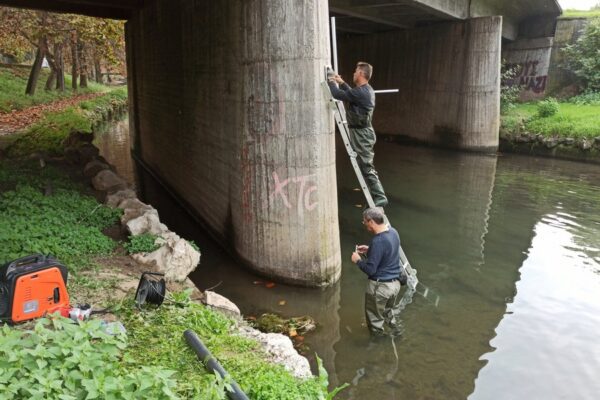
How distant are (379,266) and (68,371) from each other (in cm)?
A: 393

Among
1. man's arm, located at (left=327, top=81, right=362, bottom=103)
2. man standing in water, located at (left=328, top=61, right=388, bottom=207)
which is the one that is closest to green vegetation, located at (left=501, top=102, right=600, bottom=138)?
man standing in water, located at (left=328, top=61, right=388, bottom=207)

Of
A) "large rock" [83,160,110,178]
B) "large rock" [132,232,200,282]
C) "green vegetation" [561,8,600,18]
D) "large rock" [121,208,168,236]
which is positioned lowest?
"large rock" [132,232,200,282]

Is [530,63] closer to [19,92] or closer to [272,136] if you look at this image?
[272,136]

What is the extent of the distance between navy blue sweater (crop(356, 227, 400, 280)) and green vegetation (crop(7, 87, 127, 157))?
39.8ft

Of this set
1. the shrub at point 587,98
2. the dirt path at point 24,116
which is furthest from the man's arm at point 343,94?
the shrub at point 587,98

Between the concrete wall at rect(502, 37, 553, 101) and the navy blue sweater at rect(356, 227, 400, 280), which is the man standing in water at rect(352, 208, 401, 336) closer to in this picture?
the navy blue sweater at rect(356, 227, 400, 280)

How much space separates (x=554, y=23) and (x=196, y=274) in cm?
2506

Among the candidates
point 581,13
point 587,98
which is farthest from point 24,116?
point 581,13

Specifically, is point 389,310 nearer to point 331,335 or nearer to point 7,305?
point 331,335

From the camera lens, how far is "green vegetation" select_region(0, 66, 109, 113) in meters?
27.4

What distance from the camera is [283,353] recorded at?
5184mm

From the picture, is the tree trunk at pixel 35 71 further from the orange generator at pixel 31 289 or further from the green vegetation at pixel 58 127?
the orange generator at pixel 31 289

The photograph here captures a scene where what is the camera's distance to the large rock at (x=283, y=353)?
4.89 meters

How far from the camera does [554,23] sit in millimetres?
25891
